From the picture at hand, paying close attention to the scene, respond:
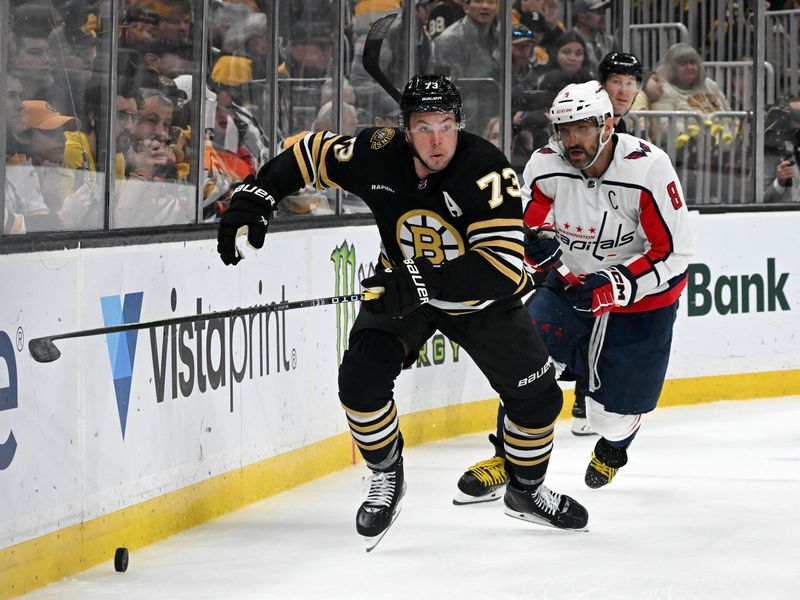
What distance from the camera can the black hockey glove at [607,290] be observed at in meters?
4.82

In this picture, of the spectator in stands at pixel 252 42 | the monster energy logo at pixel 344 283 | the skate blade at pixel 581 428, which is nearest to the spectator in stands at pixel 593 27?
the skate blade at pixel 581 428

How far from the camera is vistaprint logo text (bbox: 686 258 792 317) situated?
24.6ft

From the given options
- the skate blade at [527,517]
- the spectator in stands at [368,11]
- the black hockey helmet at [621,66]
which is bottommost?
the skate blade at [527,517]

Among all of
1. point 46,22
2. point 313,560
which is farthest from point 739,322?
point 46,22

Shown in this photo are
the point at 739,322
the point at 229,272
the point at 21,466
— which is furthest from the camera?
the point at 739,322

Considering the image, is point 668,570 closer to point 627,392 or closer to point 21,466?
point 627,392

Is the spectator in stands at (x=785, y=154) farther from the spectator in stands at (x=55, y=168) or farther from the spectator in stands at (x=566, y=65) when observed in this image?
the spectator in stands at (x=55, y=168)

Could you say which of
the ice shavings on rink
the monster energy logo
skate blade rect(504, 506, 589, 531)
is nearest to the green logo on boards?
the monster energy logo

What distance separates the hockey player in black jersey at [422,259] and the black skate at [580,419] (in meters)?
2.01

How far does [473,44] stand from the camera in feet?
23.5

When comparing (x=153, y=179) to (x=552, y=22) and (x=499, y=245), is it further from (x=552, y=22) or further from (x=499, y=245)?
(x=552, y=22)

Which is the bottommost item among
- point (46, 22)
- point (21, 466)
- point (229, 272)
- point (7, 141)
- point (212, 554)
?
point (212, 554)

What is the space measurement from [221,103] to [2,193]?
162 centimetres

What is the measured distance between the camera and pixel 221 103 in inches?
211
